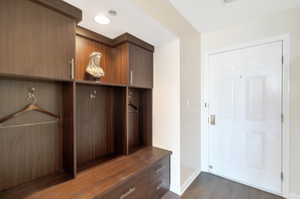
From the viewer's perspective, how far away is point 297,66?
5.72ft

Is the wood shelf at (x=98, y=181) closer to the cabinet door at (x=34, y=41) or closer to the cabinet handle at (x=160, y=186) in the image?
the cabinet handle at (x=160, y=186)

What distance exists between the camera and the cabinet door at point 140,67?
185cm

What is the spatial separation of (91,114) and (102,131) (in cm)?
28

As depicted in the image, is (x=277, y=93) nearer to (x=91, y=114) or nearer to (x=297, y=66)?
(x=297, y=66)

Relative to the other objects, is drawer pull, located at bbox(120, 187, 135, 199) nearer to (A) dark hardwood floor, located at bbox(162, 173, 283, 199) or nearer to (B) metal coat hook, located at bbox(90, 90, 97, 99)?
(A) dark hardwood floor, located at bbox(162, 173, 283, 199)

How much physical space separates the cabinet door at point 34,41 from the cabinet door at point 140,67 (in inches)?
29.3

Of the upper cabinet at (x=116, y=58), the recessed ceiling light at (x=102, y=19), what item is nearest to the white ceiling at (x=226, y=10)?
the upper cabinet at (x=116, y=58)

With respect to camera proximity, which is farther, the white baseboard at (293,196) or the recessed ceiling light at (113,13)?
the white baseboard at (293,196)

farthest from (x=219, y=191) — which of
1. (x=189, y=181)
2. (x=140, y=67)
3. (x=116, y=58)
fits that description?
(x=116, y=58)

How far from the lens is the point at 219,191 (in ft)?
6.54

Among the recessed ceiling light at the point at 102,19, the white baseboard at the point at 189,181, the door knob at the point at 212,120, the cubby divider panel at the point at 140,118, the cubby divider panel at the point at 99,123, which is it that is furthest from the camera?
the door knob at the point at 212,120

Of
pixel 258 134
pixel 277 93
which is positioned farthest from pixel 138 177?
pixel 277 93

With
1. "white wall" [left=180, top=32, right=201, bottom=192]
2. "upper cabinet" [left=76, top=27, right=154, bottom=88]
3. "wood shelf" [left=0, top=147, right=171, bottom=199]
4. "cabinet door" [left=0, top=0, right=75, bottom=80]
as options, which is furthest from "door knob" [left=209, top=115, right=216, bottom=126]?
"cabinet door" [left=0, top=0, right=75, bottom=80]

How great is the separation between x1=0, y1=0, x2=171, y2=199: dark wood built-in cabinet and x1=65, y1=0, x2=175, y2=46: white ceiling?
94mm
